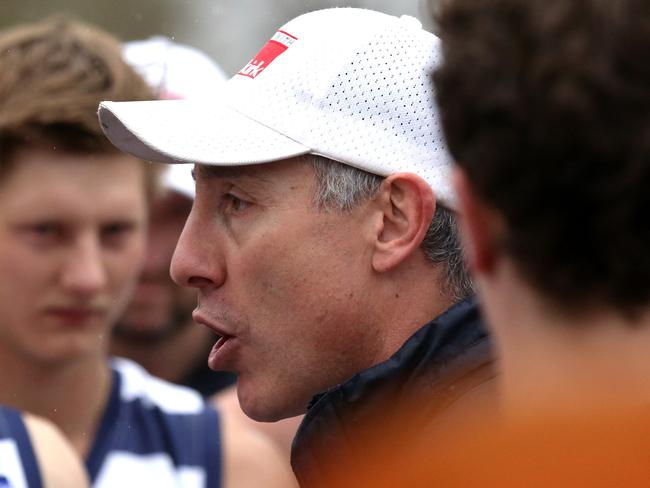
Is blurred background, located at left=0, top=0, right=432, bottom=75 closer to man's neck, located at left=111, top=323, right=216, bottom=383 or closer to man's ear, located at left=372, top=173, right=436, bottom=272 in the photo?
man's neck, located at left=111, top=323, right=216, bottom=383

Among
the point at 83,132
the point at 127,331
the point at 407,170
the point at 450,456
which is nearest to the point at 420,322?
the point at 407,170

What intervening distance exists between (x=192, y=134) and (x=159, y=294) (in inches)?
85.1

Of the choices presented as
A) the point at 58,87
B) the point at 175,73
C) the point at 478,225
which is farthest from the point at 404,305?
the point at 175,73

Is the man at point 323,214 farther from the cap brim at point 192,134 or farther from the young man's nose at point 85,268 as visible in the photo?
the young man's nose at point 85,268

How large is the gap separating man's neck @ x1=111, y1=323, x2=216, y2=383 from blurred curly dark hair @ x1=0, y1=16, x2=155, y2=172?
113 cm

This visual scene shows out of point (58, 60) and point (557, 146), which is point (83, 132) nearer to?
point (58, 60)

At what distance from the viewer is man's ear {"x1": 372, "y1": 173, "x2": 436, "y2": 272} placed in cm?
209

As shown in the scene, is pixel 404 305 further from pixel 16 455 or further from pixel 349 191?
pixel 16 455

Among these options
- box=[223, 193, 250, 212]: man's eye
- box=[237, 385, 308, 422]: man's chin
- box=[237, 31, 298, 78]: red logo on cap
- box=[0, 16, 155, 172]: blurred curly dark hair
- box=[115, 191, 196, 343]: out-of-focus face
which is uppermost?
box=[237, 31, 298, 78]: red logo on cap

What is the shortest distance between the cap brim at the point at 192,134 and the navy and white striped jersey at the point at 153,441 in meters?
1.00

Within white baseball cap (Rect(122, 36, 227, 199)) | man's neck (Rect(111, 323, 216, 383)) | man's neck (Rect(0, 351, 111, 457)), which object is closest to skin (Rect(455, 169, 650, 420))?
man's neck (Rect(0, 351, 111, 457))

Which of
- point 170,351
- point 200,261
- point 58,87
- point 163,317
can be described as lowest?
point 170,351

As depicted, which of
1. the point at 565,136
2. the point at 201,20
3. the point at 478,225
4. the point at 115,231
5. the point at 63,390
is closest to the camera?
the point at 565,136

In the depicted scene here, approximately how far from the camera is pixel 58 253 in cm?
330
